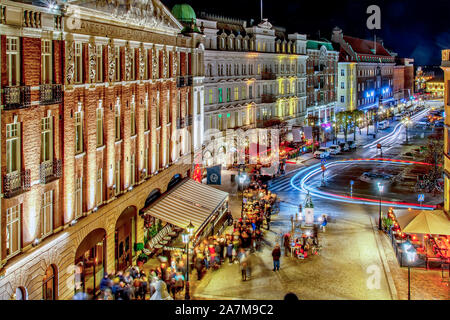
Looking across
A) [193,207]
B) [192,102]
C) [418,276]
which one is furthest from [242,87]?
[418,276]

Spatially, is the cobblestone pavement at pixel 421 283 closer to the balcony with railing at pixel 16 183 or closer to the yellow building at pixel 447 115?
the yellow building at pixel 447 115

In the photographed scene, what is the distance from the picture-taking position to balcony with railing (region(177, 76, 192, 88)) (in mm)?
35675

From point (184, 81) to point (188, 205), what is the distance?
1010 cm

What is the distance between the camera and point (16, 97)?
53.5 ft

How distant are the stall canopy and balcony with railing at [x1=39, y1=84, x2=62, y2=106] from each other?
61.8 feet

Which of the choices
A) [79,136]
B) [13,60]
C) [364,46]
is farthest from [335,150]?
[364,46]

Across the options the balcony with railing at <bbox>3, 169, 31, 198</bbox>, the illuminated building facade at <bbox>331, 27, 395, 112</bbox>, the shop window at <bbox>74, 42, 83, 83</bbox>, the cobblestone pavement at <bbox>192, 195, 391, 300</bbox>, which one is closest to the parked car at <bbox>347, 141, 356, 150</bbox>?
the illuminated building facade at <bbox>331, 27, 395, 112</bbox>

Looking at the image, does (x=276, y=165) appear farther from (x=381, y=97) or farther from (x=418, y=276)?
(x=381, y=97)

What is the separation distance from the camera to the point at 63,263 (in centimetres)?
1970

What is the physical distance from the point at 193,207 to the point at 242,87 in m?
31.6

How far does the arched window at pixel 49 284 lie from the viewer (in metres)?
18.4

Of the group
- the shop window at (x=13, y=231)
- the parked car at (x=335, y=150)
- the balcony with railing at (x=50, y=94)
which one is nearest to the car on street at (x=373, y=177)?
the parked car at (x=335, y=150)

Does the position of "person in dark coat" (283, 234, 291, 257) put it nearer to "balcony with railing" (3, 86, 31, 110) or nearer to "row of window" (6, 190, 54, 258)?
"row of window" (6, 190, 54, 258)

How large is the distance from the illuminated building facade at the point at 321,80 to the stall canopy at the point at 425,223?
55.9 metres
